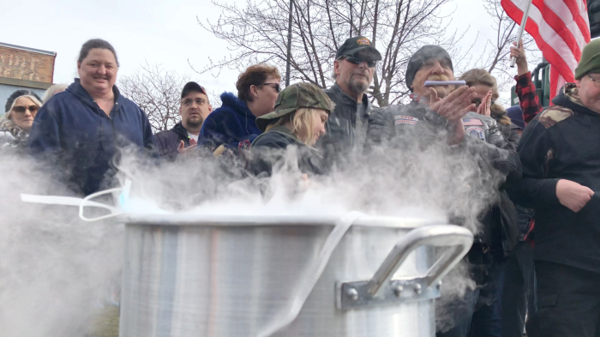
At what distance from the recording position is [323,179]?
1857mm

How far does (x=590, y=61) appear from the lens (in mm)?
2262

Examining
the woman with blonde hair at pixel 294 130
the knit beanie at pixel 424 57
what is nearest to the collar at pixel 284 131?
the woman with blonde hair at pixel 294 130

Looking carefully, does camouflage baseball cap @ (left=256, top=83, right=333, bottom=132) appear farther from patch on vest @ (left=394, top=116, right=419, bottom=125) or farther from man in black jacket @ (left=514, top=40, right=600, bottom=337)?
man in black jacket @ (left=514, top=40, right=600, bottom=337)

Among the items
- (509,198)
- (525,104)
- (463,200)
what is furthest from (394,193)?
(525,104)

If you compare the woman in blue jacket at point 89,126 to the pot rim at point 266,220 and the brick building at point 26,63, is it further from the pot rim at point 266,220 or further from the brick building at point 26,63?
the brick building at point 26,63

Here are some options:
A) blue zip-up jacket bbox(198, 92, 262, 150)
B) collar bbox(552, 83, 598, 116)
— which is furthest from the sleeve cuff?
blue zip-up jacket bbox(198, 92, 262, 150)

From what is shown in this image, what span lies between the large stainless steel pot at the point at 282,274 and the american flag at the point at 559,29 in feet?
13.1

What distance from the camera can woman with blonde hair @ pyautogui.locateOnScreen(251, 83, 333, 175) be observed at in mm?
1988

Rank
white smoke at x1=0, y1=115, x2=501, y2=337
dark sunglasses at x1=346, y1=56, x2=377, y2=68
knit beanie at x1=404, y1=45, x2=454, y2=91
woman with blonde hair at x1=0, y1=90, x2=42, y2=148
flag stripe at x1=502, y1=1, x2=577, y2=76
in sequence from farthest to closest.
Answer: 1. flag stripe at x1=502, y1=1, x2=577, y2=76
2. woman with blonde hair at x1=0, y1=90, x2=42, y2=148
3. dark sunglasses at x1=346, y1=56, x2=377, y2=68
4. knit beanie at x1=404, y1=45, x2=454, y2=91
5. white smoke at x1=0, y1=115, x2=501, y2=337

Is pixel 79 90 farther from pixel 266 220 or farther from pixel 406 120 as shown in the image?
pixel 266 220

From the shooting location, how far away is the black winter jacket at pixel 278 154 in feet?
6.43

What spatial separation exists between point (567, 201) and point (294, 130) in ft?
4.11

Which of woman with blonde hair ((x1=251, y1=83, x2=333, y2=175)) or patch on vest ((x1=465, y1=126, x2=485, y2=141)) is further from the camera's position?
patch on vest ((x1=465, y1=126, x2=485, y2=141))

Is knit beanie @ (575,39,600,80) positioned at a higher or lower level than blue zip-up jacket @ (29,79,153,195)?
higher
